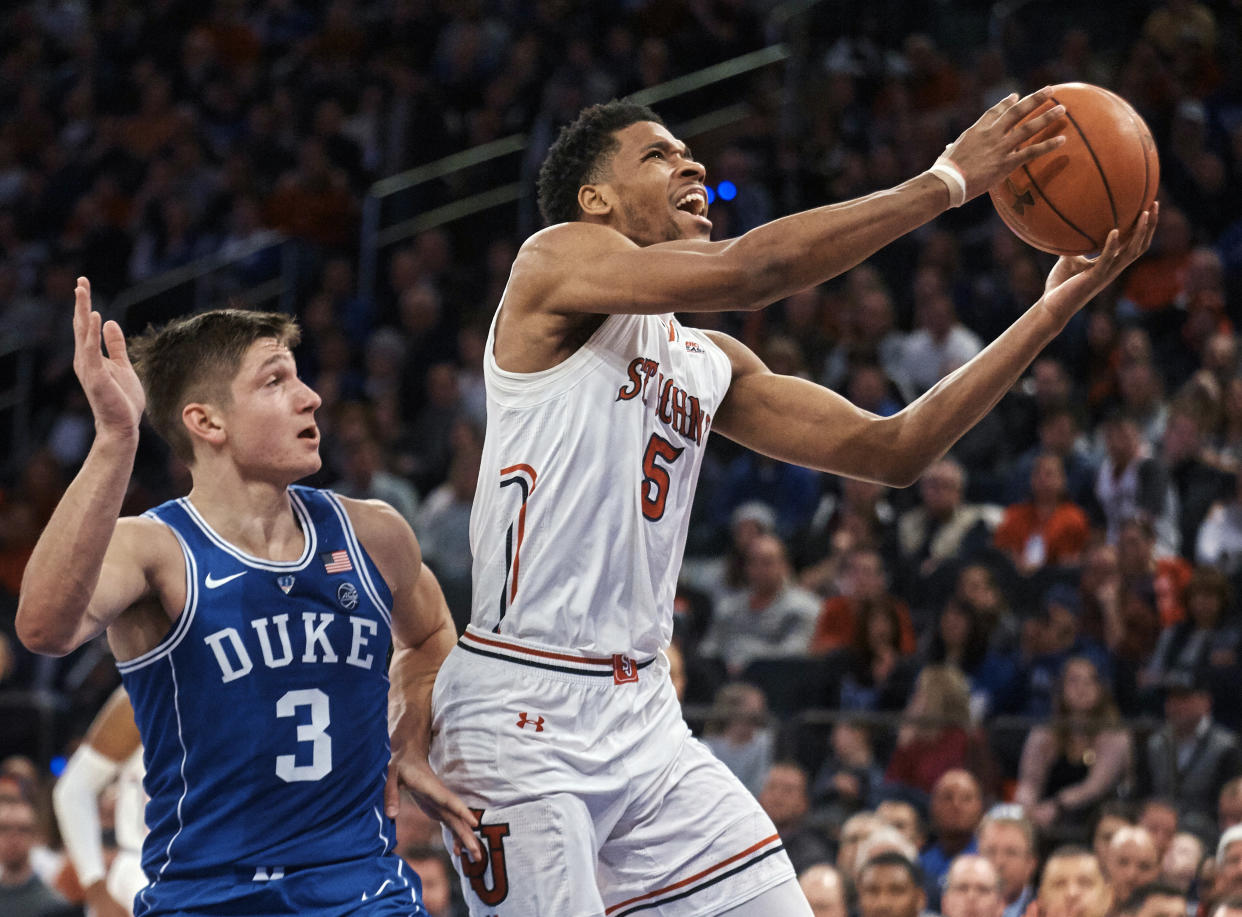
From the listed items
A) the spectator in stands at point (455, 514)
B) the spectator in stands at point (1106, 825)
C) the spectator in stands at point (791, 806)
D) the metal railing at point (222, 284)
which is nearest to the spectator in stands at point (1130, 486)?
the spectator in stands at point (1106, 825)

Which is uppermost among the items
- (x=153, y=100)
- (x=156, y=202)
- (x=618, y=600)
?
(x=153, y=100)

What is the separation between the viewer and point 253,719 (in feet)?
10.2

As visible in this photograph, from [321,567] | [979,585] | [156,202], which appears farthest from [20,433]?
[321,567]

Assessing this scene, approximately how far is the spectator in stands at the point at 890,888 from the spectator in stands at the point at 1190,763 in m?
1.30

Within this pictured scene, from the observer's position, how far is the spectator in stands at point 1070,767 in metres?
7.11

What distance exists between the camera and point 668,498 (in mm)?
3549

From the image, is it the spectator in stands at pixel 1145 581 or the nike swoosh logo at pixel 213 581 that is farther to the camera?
the spectator in stands at pixel 1145 581

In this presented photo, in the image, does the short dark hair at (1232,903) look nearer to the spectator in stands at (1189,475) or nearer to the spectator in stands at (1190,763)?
the spectator in stands at (1190,763)

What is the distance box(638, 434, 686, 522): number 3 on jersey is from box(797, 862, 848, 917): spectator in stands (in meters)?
3.27

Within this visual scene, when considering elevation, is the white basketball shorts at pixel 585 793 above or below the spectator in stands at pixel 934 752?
above

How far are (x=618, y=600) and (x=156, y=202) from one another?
1160cm

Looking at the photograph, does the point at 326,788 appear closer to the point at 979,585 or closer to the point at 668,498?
the point at 668,498

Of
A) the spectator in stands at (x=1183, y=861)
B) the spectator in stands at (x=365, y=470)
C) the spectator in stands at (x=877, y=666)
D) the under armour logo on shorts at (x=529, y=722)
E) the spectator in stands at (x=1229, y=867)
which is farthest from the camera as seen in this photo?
the spectator in stands at (x=365, y=470)

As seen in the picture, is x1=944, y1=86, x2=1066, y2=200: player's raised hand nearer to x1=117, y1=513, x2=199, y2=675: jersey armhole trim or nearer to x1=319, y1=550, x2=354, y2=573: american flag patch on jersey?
x1=319, y1=550, x2=354, y2=573: american flag patch on jersey
